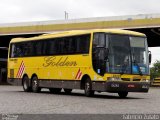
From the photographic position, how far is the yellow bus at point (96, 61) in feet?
73.0

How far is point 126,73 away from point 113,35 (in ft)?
5.70

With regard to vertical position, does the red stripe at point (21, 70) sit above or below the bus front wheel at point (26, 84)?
above

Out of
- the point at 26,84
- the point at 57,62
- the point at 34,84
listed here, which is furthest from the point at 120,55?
the point at 26,84

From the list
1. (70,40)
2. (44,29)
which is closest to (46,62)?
(70,40)

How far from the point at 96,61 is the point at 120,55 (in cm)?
108

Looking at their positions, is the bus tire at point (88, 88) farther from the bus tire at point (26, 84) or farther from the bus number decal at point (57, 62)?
the bus tire at point (26, 84)

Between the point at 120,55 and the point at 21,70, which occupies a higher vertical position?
the point at 120,55

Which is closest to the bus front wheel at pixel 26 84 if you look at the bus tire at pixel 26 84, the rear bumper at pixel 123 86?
the bus tire at pixel 26 84

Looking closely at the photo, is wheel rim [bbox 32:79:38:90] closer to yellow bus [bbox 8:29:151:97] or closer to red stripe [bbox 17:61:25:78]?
yellow bus [bbox 8:29:151:97]

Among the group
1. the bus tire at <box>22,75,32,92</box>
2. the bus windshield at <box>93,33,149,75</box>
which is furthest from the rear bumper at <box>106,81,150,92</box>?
the bus tire at <box>22,75,32,92</box>

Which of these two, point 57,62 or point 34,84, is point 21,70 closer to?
point 34,84

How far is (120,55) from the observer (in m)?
22.4

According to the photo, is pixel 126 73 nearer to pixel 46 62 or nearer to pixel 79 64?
pixel 79 64

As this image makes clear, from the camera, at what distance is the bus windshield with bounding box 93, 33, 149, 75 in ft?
72.9
